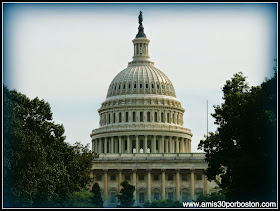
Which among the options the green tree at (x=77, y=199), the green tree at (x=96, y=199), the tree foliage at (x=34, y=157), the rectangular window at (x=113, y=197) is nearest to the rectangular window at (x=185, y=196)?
the rectangular window at (x=113, y=197)

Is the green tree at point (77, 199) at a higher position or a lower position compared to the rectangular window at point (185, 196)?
lower

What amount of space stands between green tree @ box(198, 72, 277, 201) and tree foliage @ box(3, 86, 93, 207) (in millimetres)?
19494

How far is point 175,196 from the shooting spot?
650ft

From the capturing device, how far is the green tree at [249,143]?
90.3m

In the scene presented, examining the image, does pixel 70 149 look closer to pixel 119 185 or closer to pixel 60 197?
pixel 60 197

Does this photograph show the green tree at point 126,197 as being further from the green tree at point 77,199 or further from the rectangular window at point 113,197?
the green tree at point 77,199

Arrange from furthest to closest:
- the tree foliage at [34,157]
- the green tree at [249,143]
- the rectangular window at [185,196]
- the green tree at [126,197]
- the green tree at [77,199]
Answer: the rectangular window at [185,196]
the green tree at [126,197]
the green tree at [77,199]
the tree foliage at [34,157]
the green tree at [249,143]

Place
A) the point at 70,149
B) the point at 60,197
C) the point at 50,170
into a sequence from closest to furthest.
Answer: the point at 50,170
the point at 60,197
the point at 70,149

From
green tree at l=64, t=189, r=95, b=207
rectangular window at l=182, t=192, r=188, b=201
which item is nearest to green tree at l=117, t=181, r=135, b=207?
rectangular window at l=182, t=192, r=188, b=201

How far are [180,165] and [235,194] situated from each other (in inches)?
4127

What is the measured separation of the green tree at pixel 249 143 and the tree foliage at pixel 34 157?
19494 mm

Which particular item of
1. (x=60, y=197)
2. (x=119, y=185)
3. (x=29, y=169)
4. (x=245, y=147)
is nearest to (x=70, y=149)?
(x=60, y=197)

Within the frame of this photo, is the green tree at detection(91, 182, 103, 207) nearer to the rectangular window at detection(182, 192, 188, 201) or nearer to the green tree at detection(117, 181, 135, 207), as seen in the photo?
the green tree at detection(117, 181, 135, 207)

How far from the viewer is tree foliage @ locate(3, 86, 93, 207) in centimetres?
9338
